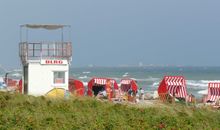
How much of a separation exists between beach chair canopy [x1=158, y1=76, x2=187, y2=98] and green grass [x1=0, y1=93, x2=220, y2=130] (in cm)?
979

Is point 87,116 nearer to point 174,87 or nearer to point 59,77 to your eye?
point 59,77

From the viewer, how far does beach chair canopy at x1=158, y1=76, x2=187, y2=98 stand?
32656 mm

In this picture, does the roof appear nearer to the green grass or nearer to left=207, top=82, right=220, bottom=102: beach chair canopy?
left=207, top=82, right=220, bottom=102: beach chair canopy

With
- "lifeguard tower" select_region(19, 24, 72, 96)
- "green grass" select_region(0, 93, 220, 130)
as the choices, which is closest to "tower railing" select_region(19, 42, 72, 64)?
"lifeguard tower" select_region(19, 24, 72, 96)

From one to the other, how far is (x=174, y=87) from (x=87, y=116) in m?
15.5

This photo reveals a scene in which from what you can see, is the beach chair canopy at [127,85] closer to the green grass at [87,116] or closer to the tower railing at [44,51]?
the tower railing at [44,51]

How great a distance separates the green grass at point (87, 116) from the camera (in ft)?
53.4

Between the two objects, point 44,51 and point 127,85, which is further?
point 127,85

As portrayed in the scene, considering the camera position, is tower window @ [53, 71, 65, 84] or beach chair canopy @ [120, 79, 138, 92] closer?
tower window @ [53, 71, 65, 84]

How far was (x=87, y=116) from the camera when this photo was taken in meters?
18.3

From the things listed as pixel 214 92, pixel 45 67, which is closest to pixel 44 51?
pixel 45 67

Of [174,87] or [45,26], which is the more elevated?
[45,26]

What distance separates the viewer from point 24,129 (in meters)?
15.6

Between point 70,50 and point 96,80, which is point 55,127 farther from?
point 96,80
